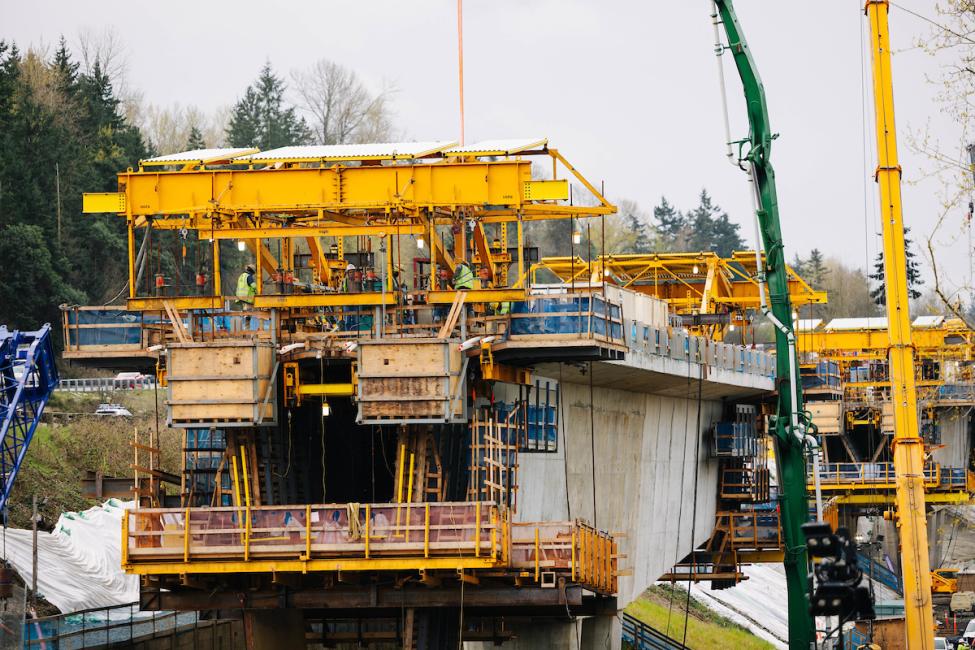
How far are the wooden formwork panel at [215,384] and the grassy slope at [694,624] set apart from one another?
3393 centimetres

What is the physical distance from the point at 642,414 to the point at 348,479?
1133cm

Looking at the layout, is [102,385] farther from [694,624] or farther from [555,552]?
[555,552]

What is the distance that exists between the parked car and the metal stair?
25303 millimetres

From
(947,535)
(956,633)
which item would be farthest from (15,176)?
(947,535)

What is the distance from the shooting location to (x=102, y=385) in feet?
289

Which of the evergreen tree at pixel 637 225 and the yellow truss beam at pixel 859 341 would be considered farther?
the evergreen tree at pixel 637 225

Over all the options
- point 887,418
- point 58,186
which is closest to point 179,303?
point 58,186

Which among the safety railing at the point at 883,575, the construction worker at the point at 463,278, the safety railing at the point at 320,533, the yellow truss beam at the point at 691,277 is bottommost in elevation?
the safety railing at the point at 883,575

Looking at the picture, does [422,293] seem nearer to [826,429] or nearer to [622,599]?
[622,599]

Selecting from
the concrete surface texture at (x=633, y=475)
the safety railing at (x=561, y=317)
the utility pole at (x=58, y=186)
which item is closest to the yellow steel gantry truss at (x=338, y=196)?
the safety railing at (x=561, y=317)

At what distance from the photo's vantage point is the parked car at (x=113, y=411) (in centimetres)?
7750

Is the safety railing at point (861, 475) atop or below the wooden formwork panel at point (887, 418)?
below

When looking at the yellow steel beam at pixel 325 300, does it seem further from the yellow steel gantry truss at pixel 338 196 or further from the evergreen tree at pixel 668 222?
the evergreen tree at pixel 668 222

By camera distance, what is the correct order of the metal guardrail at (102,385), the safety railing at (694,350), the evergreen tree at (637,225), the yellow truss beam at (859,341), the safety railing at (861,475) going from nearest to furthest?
1. the safety railing at (694,350)
2. the metal guardrail at (102,385)
3. the safety railing at (861,475)
4. the yellow truss beam at (859,341)
5. the evergreen tree at (637,225)
